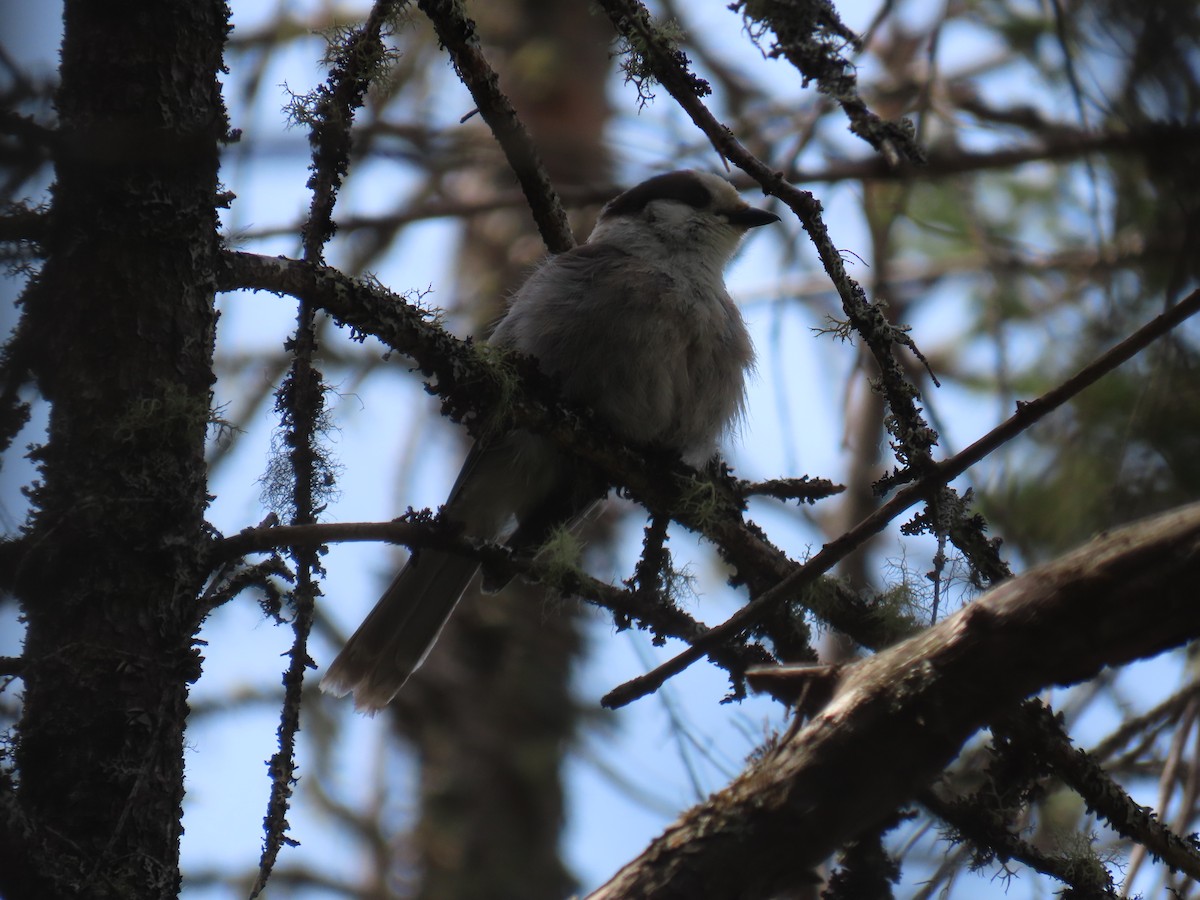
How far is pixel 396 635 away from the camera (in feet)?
12.1

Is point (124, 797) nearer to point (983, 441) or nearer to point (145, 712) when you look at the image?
point (145, 712)

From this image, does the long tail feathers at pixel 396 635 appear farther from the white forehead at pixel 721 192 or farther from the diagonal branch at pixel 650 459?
the white forehead at pixel 721 192

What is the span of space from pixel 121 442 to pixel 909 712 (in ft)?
4.35

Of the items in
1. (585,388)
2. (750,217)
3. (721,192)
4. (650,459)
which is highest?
(721,192)

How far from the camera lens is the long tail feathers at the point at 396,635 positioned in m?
3.60

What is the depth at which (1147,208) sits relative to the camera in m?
4.08

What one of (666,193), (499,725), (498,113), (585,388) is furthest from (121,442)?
(499,725)

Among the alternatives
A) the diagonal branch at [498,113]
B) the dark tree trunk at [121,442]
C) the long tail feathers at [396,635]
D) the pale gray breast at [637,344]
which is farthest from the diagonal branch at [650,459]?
the long tail feathers at [396,635]

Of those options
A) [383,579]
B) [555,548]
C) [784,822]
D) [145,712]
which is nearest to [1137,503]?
[555,548]

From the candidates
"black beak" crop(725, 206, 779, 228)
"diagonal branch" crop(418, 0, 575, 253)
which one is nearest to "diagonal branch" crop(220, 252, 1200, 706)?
"diagonal branch" crop(418, 0, 575, 253)

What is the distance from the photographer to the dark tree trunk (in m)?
1.82

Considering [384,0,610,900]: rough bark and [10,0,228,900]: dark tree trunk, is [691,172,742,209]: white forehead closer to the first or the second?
[384,0,610,900]: rough bark

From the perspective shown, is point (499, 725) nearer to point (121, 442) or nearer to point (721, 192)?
point (721, 192)

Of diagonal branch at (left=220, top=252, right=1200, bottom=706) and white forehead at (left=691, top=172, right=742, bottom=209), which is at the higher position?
white forehead at (left=691, top=172, right=742, bottom=209)
